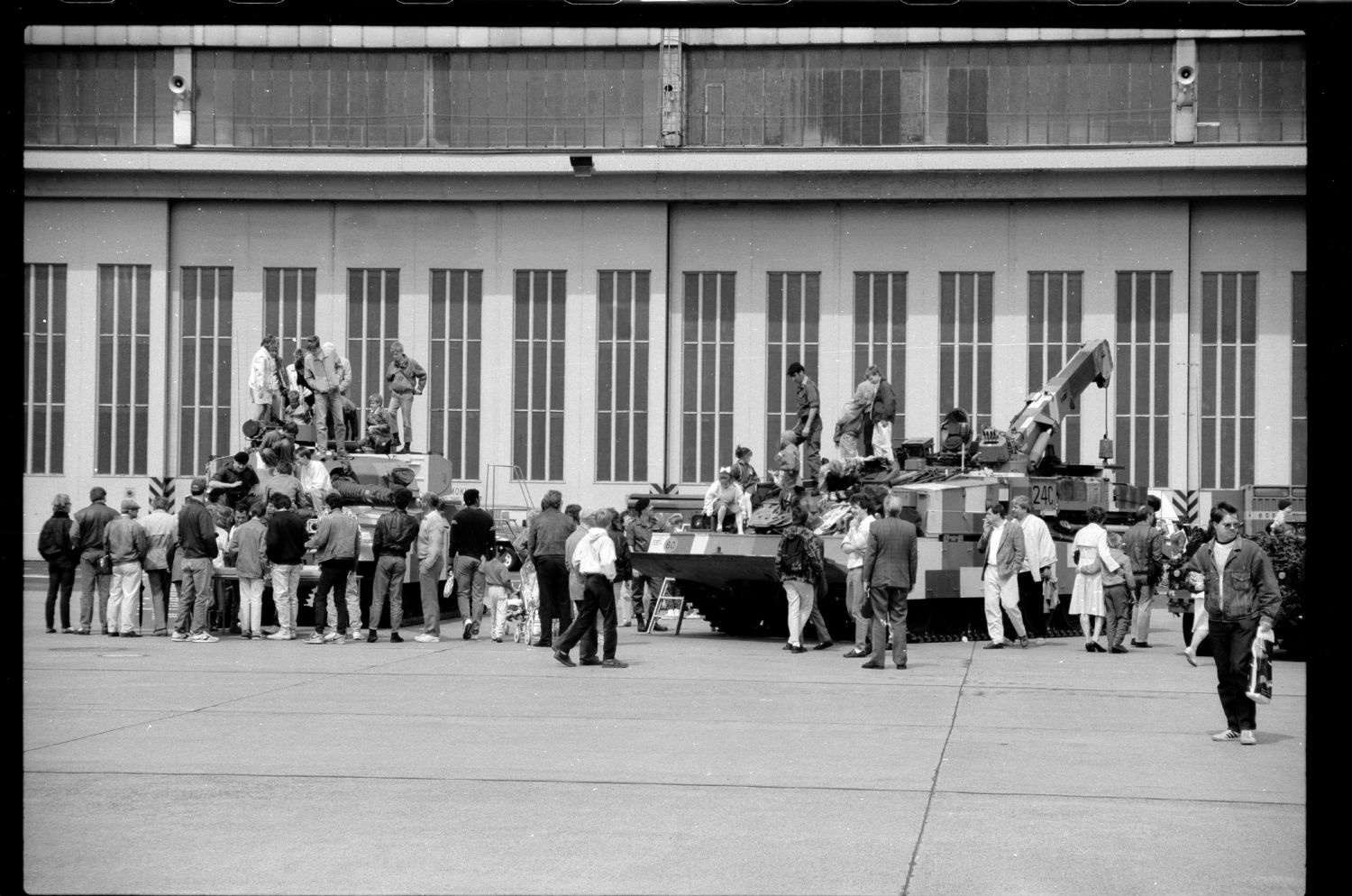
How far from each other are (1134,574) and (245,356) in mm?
25229

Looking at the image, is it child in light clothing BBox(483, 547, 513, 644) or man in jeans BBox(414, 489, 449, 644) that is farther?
child in light clothing BBox(483, 547, 513, 644)

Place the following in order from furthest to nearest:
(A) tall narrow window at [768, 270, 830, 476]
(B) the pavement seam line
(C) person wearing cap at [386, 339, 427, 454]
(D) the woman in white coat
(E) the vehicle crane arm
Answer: (A) tall narrow window at [768, 270, 830, 476] → (C) person wearing cap at [386, 339, 427, 454] → (E) the vehicle crane arm → (D) the woman in white coat → (B) the pavement seam line

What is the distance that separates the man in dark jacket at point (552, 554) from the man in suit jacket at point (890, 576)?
2782 mm

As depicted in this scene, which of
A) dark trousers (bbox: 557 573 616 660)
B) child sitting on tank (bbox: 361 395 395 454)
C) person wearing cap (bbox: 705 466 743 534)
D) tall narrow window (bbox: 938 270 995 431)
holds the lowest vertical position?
dark trousers (bbox: 557 573 616 660)

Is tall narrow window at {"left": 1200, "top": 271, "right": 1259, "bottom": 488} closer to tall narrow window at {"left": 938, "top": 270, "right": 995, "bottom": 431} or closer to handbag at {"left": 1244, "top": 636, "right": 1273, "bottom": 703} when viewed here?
tall narrow window at {"left": 938, "top": 270, "right": 995, "bottom": 431}

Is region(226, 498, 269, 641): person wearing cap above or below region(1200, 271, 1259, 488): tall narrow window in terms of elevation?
below

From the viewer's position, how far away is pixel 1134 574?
19938 millimetres

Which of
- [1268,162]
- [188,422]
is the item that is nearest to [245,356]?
[188,422]

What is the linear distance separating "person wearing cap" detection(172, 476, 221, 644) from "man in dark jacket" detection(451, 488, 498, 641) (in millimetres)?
2864

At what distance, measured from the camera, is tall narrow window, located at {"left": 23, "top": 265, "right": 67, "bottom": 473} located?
3953 cm

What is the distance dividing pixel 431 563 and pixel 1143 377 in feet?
75.8

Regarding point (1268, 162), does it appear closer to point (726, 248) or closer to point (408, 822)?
point (726, 248)

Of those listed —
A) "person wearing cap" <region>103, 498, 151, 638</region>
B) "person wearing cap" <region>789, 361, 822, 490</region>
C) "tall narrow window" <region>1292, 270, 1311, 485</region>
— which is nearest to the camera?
"person wearing cap" <region>103, 498, 151, 638</region>

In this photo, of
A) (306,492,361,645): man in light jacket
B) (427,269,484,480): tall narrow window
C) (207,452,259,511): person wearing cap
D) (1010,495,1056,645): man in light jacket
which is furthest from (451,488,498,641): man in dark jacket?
(427,269,484,480): tall narrow window
